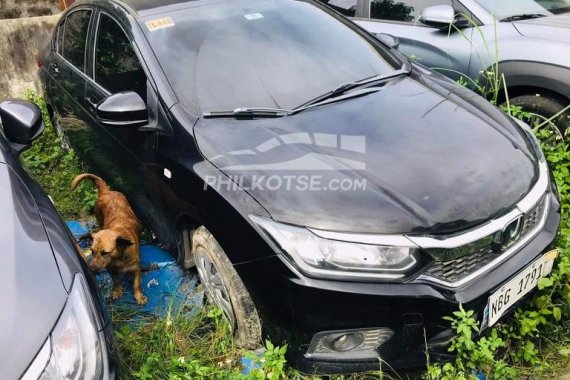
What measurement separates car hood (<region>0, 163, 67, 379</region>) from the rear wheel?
2.87m

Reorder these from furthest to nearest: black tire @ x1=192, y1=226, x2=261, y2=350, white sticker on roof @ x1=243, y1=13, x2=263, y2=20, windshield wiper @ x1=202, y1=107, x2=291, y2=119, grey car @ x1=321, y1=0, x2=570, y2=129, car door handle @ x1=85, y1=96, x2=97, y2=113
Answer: grey car @ x1=321, y1=0, x2=570, y2=129 → car door handle @ x1=85, y1=96, x2=97, y2=113 → white sticker on roof @ x1=243, y1=13, x2=263, y2=20 → windshield wiper @ x1=202, y1=107, x2=291, y2=119 → black tire @ x1=192, y1=226, x2=261, y2=350

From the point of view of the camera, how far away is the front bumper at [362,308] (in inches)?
73.3

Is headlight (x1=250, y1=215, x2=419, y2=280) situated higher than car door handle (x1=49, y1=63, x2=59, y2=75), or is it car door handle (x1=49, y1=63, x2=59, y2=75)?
headlight (x1=250, y1=215, x2=419, y2=280)

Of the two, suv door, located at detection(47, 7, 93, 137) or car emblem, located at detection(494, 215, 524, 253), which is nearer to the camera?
car emblem, located at detection(494, 215, 524, 253)

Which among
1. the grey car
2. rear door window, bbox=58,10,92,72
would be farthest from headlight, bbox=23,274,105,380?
the grey car

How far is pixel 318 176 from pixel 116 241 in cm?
123

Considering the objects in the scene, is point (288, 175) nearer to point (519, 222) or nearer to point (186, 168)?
point (186, 168)

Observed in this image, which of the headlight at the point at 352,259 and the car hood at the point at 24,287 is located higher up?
the car hood at the point at 24,287

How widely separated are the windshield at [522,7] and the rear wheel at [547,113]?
0.71m

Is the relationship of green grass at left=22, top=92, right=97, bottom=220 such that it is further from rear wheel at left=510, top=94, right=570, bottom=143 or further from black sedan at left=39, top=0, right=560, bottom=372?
rear wheel at left=510, top=94, right=570, bottom=143

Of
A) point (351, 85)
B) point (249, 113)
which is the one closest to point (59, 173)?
point (249, 113)

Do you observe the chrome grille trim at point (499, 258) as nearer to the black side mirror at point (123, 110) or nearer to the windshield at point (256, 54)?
the windshield at point (256, 54)

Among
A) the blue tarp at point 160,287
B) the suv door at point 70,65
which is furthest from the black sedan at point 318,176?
the suv door at point 70,65

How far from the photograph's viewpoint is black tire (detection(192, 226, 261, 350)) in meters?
2.27
